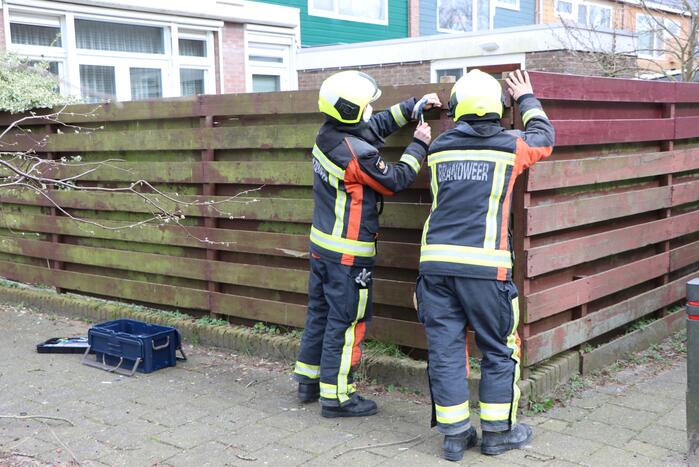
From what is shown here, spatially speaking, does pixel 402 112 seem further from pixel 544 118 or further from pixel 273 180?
pixel 273 180

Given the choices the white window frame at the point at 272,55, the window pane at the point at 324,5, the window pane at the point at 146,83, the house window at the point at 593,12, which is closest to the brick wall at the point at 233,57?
the white window frame at the point at 272,55

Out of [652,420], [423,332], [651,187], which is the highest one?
[651,187]

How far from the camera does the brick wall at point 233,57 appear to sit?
606 inches

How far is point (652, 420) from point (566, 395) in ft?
1.89

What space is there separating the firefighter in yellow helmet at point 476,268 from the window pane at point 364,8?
15501mm

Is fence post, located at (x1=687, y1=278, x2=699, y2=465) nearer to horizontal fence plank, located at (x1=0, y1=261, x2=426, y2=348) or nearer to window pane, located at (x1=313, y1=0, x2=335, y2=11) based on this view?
horizontal fence plank, located at (x1=0, y1=261, x2=426, y2=348)

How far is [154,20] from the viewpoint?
14.1 metres

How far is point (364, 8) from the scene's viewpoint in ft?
65.0

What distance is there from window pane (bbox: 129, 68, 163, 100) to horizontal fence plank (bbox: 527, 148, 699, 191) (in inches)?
386

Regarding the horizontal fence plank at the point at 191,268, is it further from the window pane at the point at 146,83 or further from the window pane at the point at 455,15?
the window pane at the point at 455,15

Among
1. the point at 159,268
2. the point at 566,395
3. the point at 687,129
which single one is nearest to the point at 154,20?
the point at 159,268

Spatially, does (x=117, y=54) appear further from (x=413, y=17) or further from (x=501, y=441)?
(x=501, y=441)

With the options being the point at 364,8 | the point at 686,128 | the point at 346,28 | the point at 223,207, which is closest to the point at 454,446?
the point at 223,207

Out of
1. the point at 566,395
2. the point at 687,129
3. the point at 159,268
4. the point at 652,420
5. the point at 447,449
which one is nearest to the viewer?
the point at 447,449
